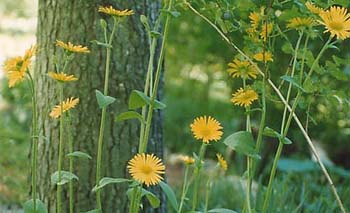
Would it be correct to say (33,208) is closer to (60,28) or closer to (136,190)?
(136,190)

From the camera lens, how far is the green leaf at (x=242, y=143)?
1611 millimetres

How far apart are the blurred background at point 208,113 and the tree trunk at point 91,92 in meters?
0.82

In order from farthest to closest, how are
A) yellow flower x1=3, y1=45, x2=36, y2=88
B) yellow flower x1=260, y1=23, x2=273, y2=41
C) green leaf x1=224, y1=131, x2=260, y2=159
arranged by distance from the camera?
yellow flower x1=260, y1=23, x2=273, y2=41, green leaf x1=224, y1=131, x2=260, y2=159, yellow flower x1=3, y1=45, x2=36, y2=88

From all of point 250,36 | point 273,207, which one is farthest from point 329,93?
point 273,207

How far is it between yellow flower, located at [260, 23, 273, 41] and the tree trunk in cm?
62

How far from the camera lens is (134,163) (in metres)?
1.55

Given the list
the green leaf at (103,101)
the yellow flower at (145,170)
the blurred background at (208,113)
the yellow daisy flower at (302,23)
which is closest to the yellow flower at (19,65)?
the green leaf at (103,101)

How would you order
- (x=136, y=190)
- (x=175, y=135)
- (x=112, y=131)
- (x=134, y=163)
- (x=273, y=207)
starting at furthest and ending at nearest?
(x=175, y=135) → (x=273, y=207) → (x=112, y=131) → (x=136, y=190) → (x=134, y=163)

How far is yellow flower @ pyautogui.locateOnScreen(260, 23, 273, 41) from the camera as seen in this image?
1714mm

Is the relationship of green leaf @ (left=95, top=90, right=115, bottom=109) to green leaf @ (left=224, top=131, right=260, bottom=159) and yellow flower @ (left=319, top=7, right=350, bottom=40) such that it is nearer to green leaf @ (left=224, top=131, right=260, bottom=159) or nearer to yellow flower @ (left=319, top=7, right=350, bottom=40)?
green leaf @ (left=224, top=131, right=260, bottom=159)

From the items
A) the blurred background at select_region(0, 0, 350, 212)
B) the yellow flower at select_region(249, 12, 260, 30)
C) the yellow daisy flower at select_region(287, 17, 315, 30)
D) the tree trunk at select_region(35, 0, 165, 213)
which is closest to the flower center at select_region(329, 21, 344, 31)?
the yellow daisy flower at select_region(287, 17, 315, 30)

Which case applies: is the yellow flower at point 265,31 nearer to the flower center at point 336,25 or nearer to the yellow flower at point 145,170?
the flower center at point 336,25

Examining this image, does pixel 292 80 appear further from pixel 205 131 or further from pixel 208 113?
pixel 208 113

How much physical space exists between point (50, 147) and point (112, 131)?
0.67 ft
